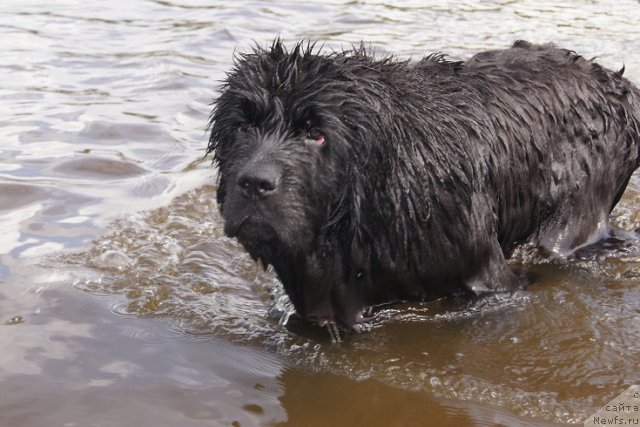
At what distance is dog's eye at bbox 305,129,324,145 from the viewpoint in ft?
13.7

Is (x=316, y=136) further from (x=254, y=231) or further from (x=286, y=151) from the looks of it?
(x=254, y=231)

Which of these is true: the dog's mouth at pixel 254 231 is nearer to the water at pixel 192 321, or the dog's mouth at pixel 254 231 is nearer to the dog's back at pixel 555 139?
the water at pixel 192 321

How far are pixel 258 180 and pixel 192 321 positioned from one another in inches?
47.0

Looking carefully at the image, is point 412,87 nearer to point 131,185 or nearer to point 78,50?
point 131,185

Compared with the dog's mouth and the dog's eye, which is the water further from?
the dog's eye

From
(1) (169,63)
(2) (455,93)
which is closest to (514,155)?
(2) (455,93)

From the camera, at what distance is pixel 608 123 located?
5.46 meters

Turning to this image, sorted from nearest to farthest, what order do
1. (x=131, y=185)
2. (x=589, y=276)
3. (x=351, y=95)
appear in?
(x=351, y=95)
(x=589, y=276)
(x=131, y=185)

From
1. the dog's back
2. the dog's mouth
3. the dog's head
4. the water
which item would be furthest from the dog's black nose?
the dog's back

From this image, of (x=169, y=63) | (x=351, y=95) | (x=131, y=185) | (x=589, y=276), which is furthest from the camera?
(x=169, y=63)

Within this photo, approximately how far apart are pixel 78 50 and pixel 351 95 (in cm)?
706

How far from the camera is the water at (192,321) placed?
4.00 m

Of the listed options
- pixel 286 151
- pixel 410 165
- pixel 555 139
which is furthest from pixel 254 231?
pixel 555 139

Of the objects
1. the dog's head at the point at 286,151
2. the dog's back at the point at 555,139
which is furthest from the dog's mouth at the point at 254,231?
the dog's back at the point at 555,139
